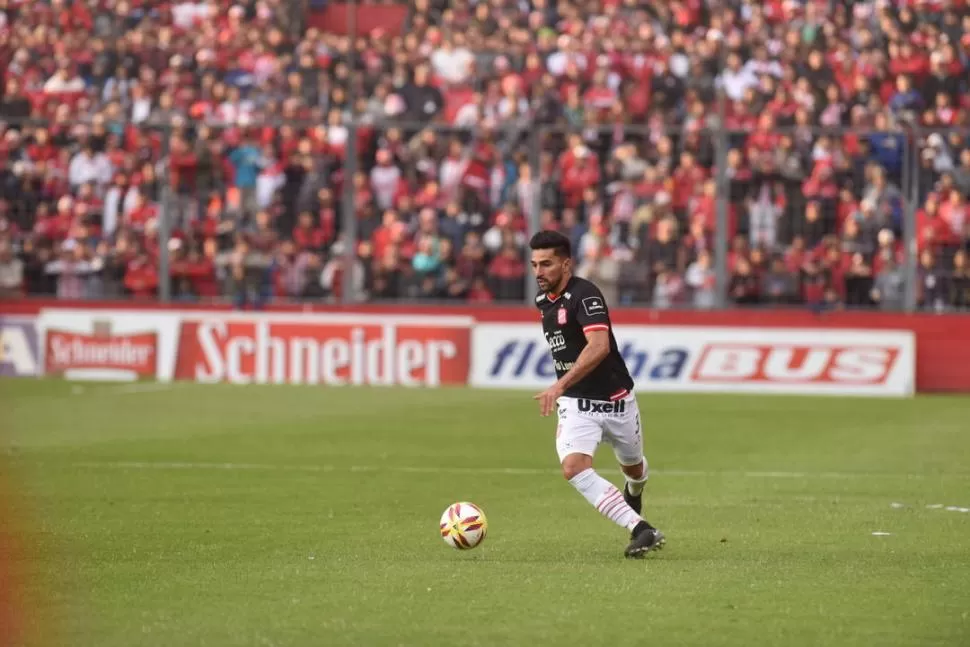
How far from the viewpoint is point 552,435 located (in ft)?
64.4

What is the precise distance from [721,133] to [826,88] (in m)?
2.26

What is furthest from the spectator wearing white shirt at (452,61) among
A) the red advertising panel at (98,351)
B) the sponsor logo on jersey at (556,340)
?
the sponsor logo on jersey at (556,340)

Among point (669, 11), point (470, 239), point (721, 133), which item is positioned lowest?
point (470, 239)

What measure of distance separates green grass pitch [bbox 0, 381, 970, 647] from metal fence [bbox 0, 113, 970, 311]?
4.47 m

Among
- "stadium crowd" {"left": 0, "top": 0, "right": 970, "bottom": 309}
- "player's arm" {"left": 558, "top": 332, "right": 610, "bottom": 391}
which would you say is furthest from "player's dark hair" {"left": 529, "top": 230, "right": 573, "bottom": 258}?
"stadium crowd" {"left": 0, "top": 0, "right": 970, "bottom": 309}

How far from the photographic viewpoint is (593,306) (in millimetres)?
10227

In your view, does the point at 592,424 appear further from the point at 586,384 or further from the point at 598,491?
the point at 598,491

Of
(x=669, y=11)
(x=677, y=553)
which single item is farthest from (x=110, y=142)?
(x=677, y=553)

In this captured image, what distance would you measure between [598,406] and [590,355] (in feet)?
1.55

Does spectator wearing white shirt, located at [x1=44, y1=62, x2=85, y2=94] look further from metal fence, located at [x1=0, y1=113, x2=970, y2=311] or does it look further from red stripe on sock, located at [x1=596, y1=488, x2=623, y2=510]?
red stripe on sock, located at [x1=596, y1=488, x2=623, y2=510]

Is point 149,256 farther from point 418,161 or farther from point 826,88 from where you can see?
point 826,88

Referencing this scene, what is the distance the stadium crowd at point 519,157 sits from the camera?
2638 centimetres

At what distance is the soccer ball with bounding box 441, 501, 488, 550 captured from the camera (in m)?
10.1

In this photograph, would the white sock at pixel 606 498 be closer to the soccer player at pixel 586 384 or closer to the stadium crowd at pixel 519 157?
the soccer player at pixel 586 384
